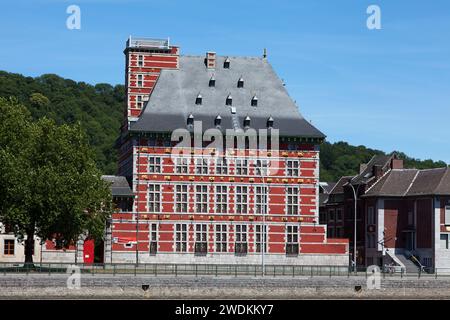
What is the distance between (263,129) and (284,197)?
6.00 m

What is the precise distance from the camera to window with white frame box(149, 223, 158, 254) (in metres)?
93.6

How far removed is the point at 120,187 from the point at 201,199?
6800 mm

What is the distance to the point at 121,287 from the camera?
69.5 meters

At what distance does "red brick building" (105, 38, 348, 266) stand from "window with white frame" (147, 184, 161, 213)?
8 centimetres

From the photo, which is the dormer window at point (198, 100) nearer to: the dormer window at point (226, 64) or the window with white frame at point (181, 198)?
the dormer window at point (226, 64)

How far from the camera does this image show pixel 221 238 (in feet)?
312

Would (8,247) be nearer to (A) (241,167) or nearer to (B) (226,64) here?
(A) (241,167)

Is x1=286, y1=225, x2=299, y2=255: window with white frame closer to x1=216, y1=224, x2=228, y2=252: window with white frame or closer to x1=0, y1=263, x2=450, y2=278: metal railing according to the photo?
x1=0, y1=263, x2=450, y2=278: metal railing

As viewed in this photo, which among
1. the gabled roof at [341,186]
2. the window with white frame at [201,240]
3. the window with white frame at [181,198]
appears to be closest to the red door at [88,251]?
the window with white frame at [181,198]

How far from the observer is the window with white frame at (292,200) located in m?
95.6

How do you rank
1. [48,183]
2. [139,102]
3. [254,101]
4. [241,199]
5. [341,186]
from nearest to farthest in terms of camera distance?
[48,183], [241,199], [254,101], [139,102], [341,186]

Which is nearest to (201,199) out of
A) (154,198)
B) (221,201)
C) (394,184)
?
(221,201)

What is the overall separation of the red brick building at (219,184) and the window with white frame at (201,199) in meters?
0.08

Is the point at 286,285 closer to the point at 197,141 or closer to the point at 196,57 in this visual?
the point at 197,141
